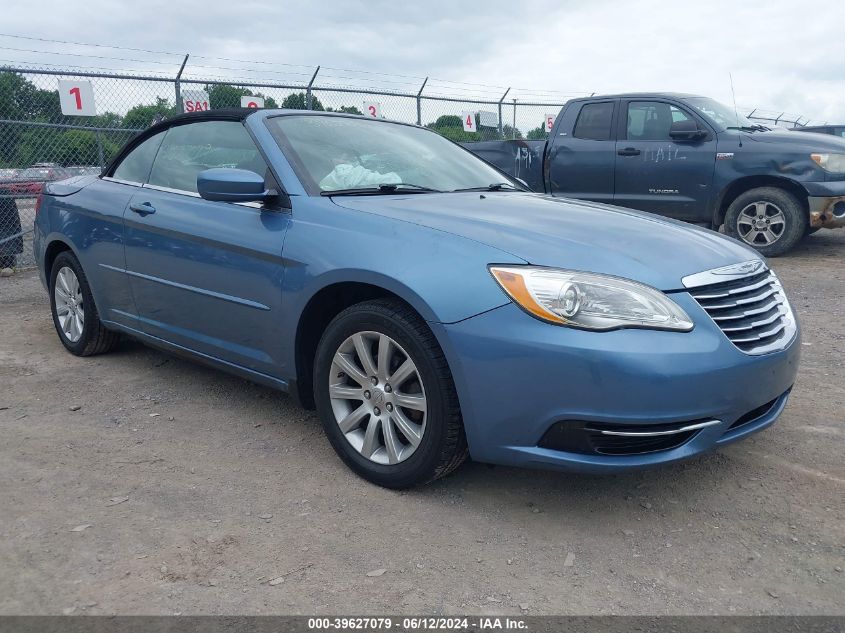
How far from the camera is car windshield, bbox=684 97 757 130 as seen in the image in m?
8.73

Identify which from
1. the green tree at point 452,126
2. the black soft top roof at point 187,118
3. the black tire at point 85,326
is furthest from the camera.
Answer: the green tree at point 452,126

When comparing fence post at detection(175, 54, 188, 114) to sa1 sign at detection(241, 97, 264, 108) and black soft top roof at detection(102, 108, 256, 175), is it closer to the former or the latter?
sa1 sign at detection(241, 97, 264, 108)

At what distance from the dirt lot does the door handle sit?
1.06 m

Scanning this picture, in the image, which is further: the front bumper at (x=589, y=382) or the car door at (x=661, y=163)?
the car door at (x=661, y=163)

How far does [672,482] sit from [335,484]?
4.54ft

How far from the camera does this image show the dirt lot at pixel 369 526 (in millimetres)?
2414

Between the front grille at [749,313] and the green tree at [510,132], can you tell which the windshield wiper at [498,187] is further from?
the green tree at [510,132]

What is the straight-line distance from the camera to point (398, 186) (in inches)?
145

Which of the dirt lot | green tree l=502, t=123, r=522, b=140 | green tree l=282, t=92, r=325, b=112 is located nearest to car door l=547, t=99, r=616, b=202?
green tree l=282, t=92, r=325, b=112

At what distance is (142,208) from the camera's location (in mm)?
4219

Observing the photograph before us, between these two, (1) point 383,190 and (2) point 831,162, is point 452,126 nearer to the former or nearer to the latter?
(2) point 831,162

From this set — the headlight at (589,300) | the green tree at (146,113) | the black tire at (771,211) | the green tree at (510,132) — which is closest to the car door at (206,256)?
the headlight at (589,300)

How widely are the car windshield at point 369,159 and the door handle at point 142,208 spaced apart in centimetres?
87

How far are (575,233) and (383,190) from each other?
1.00 meters
